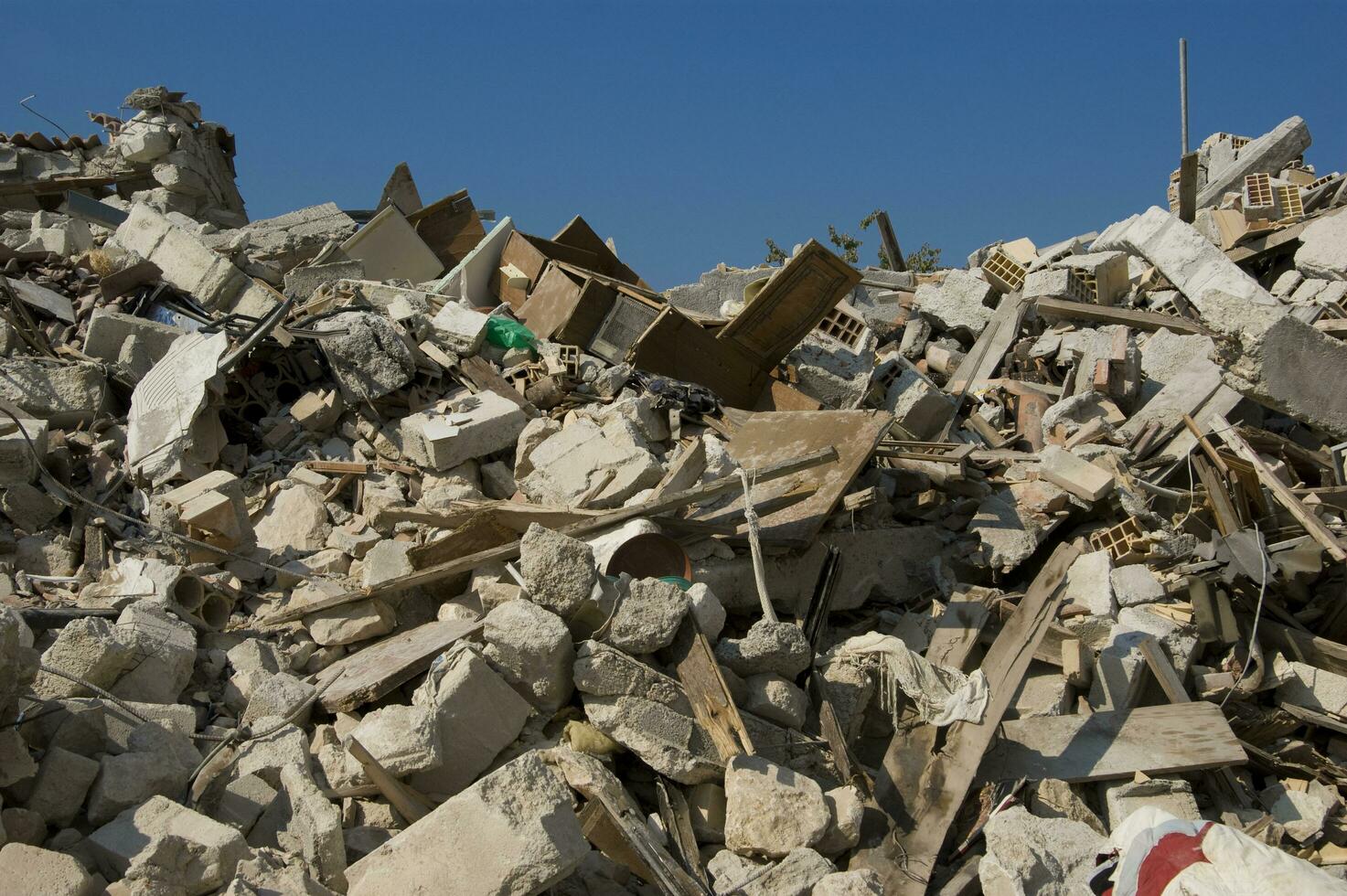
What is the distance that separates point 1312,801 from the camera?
6020 mm

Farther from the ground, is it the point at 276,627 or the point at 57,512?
the point at 57,512

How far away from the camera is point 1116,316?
383 inches

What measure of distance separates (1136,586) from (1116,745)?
143cm

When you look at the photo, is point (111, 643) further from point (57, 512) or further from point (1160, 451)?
point (1160, 451)

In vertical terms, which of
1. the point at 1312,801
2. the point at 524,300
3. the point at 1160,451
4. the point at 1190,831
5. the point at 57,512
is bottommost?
the point at 1312,801

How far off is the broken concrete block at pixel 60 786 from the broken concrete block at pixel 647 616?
221cm

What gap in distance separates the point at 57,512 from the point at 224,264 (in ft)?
11.5

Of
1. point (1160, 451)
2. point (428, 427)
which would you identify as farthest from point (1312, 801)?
point (428, 427)

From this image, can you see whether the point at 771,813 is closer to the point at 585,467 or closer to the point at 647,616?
the point at 647,616

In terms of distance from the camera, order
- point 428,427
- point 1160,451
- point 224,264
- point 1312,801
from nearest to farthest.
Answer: point 1312,801
point 428,427
point 1160,451
point 224,264

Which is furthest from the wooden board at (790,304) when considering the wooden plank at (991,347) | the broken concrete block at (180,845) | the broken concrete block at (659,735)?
the broken concrete block at (180,845)

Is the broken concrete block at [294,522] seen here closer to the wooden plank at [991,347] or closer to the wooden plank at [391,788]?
the wooden plank at [391,788]

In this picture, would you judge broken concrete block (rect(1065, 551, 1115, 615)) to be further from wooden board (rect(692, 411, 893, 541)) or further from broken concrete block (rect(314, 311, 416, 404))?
broken concrete block (rect(314, 311, 416, 404))

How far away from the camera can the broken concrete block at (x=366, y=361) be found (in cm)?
793
